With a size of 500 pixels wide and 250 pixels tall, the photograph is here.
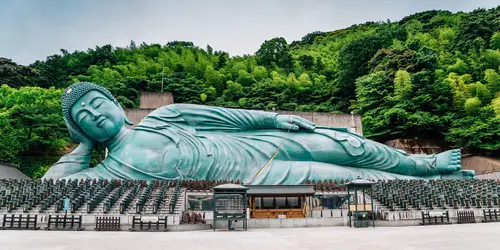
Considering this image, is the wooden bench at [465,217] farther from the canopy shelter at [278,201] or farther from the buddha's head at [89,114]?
the buddha's head at [89,114]

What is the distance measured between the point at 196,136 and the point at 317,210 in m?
7.67

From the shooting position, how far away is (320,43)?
79.3 m

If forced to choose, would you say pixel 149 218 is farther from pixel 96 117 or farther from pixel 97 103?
pixel 97 103

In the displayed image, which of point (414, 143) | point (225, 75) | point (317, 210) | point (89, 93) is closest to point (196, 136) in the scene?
point (89, 93)

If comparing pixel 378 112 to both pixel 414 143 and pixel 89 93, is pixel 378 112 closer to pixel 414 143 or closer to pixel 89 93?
pixel 414 143

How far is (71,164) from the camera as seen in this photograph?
1936cm

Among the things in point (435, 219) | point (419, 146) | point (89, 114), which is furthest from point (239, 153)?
point (419, 146)

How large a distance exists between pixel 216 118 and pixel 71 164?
770 cm

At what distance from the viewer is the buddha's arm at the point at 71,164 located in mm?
19062

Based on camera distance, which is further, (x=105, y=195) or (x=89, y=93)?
(x=89, y=93)

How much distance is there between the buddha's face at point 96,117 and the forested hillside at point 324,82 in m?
13.0

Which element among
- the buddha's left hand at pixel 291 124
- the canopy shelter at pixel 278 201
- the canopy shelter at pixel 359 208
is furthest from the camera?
the buddha's left hand at pixel 291 124

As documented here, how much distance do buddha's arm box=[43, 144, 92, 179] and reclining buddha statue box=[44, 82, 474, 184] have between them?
0.04 meters

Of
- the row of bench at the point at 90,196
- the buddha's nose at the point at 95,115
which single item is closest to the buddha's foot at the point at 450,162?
the row of bench at the point at 90,196
